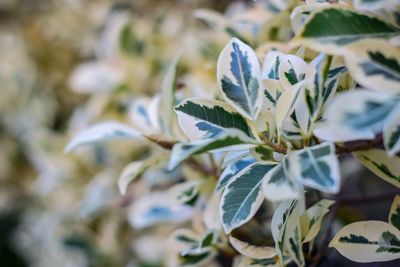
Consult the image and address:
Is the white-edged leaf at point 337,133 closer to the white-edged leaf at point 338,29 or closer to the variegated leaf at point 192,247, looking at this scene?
the white-edged leaf at point 338,29

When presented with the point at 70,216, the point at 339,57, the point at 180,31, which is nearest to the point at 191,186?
the point at 339,57

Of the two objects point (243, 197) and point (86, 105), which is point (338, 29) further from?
point (86, 105)

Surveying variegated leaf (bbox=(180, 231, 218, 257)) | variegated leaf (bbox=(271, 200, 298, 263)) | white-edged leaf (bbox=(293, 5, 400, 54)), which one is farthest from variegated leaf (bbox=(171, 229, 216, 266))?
white-edged leaf (bbox=(293, 5, 400, 54))

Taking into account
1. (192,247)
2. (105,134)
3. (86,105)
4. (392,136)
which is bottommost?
(86,105)

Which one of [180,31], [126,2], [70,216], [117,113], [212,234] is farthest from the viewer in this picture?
[126,2]

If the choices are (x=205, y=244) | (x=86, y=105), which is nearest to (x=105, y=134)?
(x=205, y=244)

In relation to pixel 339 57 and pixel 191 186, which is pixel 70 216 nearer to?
pixel 191 186

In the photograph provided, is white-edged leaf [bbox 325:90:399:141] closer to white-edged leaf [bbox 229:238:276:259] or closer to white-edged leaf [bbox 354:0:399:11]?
white-edged leaf [bbox 354:0:399:11]
